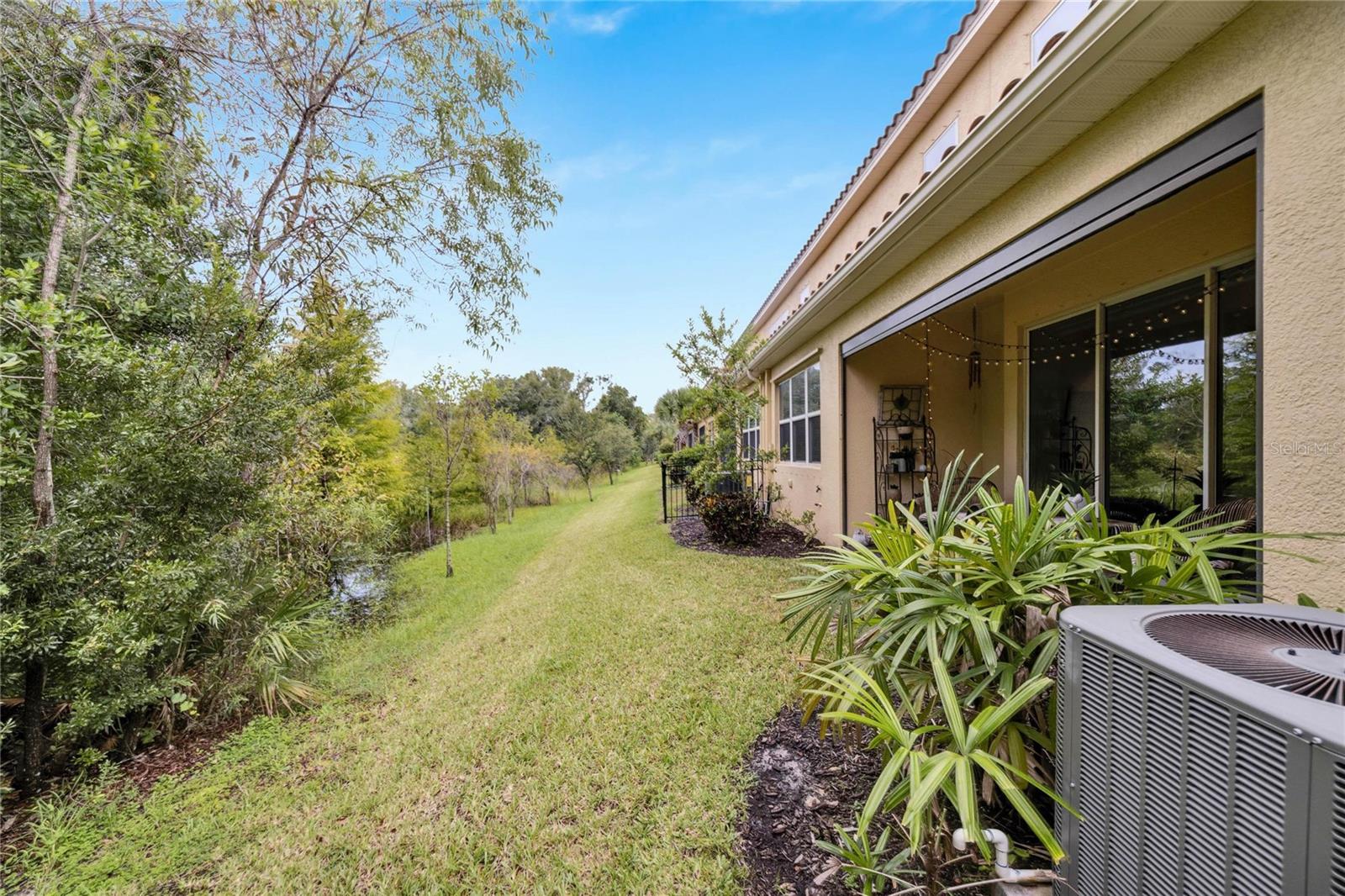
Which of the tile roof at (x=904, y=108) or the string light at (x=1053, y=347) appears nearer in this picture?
the string light at (x=1053, y=347)

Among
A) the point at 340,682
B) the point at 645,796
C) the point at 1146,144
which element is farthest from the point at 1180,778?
the point at 340,682

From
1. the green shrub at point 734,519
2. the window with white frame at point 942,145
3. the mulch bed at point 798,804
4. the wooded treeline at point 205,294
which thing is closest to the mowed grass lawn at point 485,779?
the mulch bed at point 798,804

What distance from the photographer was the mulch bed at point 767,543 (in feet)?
25.6

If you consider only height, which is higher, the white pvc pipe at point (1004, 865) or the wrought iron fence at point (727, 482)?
the wrought iron fence at point (727, 482)

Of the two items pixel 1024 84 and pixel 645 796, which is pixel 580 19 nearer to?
pixel 1024 84

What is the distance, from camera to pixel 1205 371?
12.0ft

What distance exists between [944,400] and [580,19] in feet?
22.9

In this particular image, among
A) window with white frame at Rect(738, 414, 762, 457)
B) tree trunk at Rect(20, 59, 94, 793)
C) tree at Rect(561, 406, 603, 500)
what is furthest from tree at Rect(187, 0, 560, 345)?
tree at Rect(561, 406, 603, 500)

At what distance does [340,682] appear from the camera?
14.7 ft

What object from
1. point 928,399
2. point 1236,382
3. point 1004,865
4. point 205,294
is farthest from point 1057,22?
point 205,294

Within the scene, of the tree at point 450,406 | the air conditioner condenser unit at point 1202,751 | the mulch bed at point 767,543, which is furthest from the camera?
the tree at point 450,406

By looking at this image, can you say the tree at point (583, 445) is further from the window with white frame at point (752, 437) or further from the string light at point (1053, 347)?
the string light at point (1053, 347)

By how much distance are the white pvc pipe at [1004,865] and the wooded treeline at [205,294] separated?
4.33m

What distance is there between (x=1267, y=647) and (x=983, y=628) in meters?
0.69
